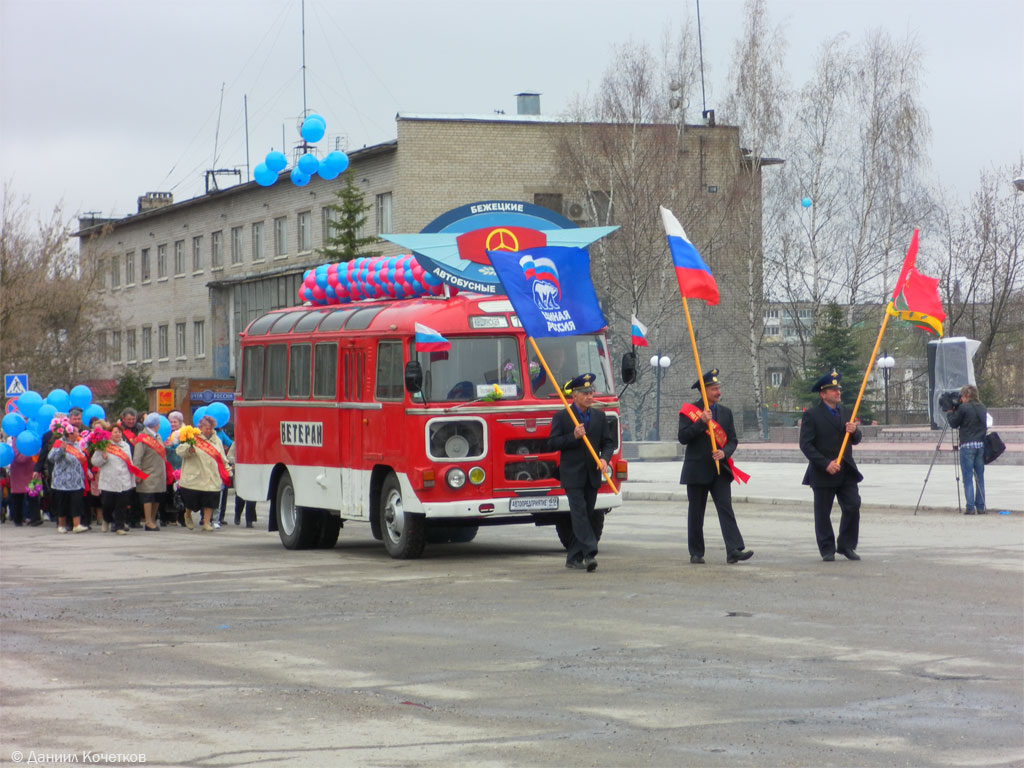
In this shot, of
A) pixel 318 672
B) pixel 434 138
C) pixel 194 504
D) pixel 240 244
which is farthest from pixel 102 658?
pixel 240 244

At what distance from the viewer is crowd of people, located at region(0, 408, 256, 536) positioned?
22.8 metres

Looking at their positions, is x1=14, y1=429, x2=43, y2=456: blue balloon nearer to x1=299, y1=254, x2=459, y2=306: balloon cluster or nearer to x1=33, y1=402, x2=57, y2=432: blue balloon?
x1=33, y1=402, x2=57, y2=432: blue balloon

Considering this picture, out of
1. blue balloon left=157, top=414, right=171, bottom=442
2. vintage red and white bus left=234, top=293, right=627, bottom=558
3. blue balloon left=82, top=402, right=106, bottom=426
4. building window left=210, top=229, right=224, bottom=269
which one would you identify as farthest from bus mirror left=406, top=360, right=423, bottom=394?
building window left=210, top=229, right=224, bottom=269

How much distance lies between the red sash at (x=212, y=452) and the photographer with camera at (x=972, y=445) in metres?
11.2

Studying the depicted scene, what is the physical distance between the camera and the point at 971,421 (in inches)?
861

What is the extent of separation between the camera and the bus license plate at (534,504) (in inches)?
629

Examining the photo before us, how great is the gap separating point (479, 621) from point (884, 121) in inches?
1834

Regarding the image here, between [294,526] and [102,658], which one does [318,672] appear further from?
[294,526]

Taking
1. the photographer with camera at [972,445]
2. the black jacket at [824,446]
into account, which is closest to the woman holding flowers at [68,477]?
the black jacket at [824,446]

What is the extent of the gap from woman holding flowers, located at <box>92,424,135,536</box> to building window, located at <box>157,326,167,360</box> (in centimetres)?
5228

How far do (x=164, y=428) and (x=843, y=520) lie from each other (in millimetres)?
13498

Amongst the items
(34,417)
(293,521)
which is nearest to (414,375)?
(293,521)

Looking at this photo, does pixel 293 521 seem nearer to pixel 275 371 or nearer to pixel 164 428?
pixel 275 371

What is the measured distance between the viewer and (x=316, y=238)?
6003 centimetres
